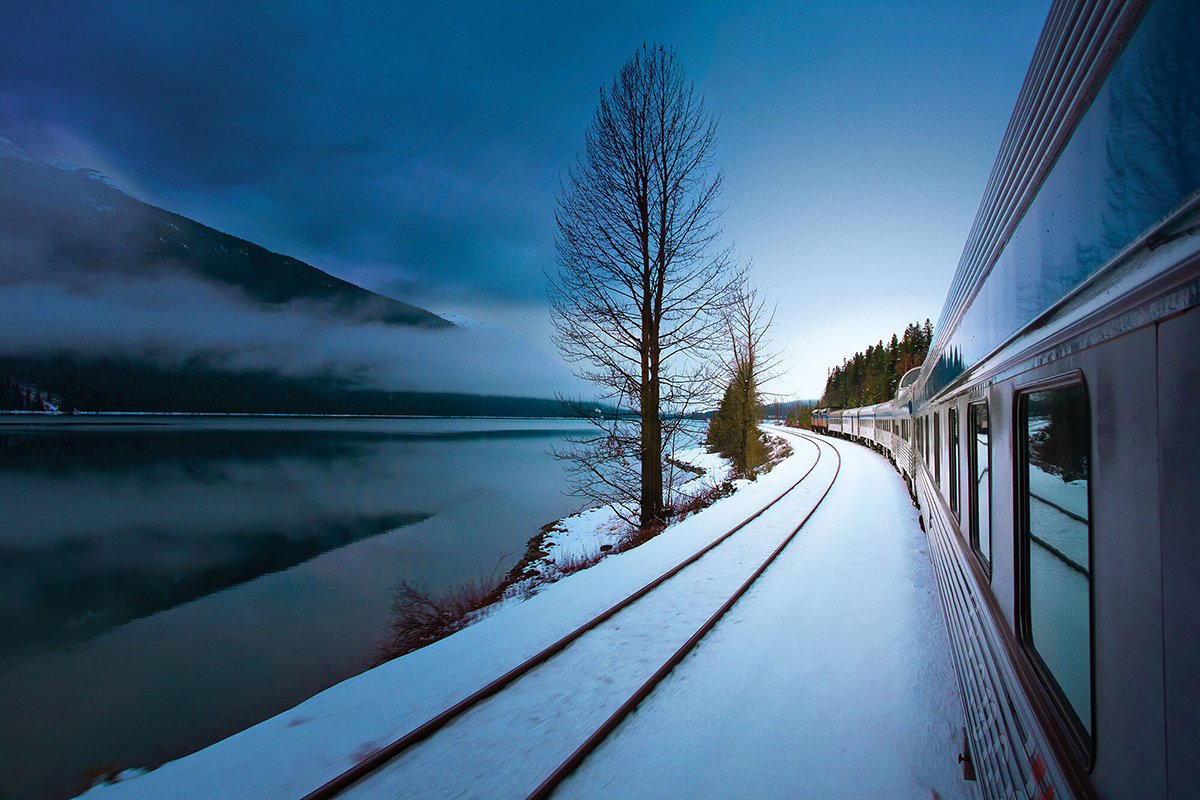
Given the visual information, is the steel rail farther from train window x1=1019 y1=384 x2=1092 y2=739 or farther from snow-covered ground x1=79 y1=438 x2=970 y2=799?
train window x1=1019 y1=384 x2=1092 y2=739

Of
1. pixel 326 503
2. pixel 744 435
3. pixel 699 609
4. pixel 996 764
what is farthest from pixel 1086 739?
pixel 326 503

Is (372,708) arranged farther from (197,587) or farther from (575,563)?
(197,587)

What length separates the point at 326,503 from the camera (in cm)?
2838

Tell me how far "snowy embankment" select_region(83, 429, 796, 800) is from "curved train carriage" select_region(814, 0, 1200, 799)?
12.3 feet

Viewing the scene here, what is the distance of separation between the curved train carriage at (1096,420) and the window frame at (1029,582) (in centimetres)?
1

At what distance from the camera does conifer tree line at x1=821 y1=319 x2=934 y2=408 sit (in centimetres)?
6381

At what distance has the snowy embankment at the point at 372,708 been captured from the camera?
315 centimetres

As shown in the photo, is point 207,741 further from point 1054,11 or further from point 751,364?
point 751,364

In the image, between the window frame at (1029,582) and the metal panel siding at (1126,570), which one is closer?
the metal panel siding at (1126,570)

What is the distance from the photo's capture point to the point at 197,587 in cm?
1469

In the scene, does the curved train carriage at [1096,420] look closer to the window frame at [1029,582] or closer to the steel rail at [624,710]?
the window frame at [1029,582]

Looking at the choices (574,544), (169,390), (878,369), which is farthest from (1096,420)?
(169,390)

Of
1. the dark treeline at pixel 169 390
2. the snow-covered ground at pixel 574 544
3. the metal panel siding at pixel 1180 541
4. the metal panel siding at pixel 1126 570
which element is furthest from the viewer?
the dark treeline at pixel 169 390

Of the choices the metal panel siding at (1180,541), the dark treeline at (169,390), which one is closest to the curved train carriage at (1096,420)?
the metal panel siding at (1180,541)
